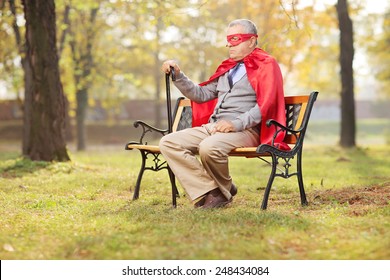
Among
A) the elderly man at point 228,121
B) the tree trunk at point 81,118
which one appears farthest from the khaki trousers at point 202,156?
the tree trunk at point 81,118

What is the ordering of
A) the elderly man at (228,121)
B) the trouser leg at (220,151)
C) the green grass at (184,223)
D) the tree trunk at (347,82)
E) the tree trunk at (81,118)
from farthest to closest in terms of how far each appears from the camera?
the tree trunk at (81,118), the tree trunk at (347,82), the elderly man at (228,121), the trouser leg at (220,151), the green grass at (184,223)

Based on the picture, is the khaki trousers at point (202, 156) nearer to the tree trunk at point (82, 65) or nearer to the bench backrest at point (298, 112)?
the bench backrest at point (298, 112)

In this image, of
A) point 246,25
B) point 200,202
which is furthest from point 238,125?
point 246,25

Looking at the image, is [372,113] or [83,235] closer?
[83,235]

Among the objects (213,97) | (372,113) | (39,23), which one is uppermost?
(39,23)

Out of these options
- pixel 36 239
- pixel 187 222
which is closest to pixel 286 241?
pixel 187 222

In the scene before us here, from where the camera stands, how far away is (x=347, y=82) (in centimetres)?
1727

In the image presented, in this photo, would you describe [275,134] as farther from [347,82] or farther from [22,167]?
[347,82]

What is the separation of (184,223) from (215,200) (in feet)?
2.80

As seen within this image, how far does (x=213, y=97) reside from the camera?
6375 mm

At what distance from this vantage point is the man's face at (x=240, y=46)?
5902 mm

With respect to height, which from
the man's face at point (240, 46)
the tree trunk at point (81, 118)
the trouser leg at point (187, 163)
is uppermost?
the man's face at point (240, 46)
